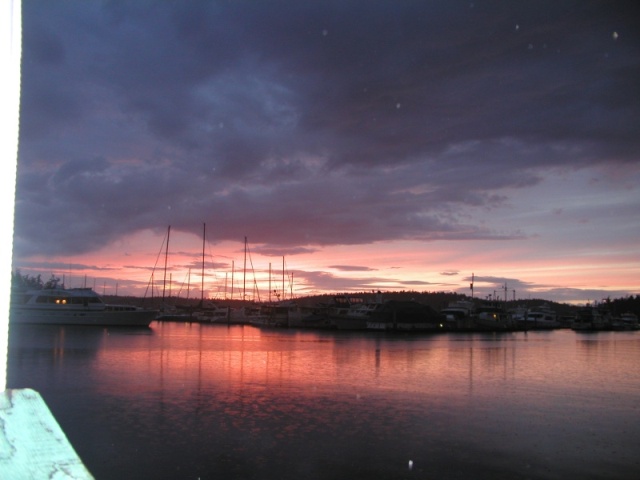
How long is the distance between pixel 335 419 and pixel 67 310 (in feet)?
186

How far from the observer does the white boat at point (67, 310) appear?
62.9 meters

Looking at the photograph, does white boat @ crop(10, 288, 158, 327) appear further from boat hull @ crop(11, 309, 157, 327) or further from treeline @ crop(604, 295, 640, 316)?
treeline @ crop(604, 295, 640, 316)

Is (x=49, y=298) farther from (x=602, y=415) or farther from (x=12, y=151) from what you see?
(x=12, y=151)

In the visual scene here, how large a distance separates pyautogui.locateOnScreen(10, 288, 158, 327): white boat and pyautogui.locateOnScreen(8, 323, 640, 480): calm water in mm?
37271

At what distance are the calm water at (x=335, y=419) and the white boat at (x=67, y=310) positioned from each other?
37.3 metres

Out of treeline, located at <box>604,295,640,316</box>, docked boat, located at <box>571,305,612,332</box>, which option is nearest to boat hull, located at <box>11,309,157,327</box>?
docked boat, located at <box>571,305,612,332</box>

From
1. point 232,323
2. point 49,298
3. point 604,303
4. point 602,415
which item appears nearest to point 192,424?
point 602,415

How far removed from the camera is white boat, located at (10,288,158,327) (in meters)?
62.9

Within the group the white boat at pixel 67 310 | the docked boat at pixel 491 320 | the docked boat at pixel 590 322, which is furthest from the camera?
the docked boat at pixel 590 322

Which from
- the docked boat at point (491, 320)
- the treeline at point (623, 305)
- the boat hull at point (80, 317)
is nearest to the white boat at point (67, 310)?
the boat hull at point (80, 317)

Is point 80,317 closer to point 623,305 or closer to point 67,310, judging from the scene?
point 67,310

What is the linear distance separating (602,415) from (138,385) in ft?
48.1

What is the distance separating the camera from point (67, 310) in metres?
63.8

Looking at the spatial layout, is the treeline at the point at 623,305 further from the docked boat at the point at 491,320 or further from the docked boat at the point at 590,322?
the docked boat at the point at 491,320
